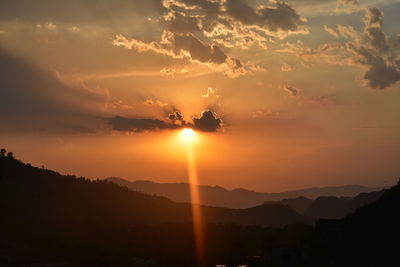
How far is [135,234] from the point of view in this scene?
14488 cm

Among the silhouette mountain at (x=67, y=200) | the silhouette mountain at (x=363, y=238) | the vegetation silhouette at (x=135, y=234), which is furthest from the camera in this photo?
the silhouette mountain at (x=67, y=200)

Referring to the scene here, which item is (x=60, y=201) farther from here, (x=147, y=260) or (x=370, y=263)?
(x=370, y=263)

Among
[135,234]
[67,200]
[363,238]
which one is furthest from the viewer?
[67,200]

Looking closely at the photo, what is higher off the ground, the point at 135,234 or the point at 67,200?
the point at 67,200

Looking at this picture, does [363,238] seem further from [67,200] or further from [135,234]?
[67,200]

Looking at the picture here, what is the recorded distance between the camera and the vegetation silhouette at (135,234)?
8881cm

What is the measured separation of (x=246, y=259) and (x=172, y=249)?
39052mm

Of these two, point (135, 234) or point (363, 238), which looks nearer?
point (363, 238)

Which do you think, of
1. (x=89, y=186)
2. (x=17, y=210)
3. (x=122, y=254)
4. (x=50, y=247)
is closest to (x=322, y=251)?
(x=122, y=254)

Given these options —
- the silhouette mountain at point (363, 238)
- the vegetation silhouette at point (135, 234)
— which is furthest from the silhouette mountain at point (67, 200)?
the silhouette mountain at point (363, 238)

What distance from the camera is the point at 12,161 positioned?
589ft

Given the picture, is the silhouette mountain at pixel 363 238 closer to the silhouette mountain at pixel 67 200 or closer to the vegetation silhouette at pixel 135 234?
the vegetation silhouette at pixel 135 234

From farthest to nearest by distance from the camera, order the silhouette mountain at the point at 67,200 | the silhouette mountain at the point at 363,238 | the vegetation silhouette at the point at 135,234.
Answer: the silhouette mountain at the point at 67,200
the vegetation silhouette at the point at 135,234
the silhouette mountain at the point at 363,238

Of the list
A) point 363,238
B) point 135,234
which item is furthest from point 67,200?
point 363,238
